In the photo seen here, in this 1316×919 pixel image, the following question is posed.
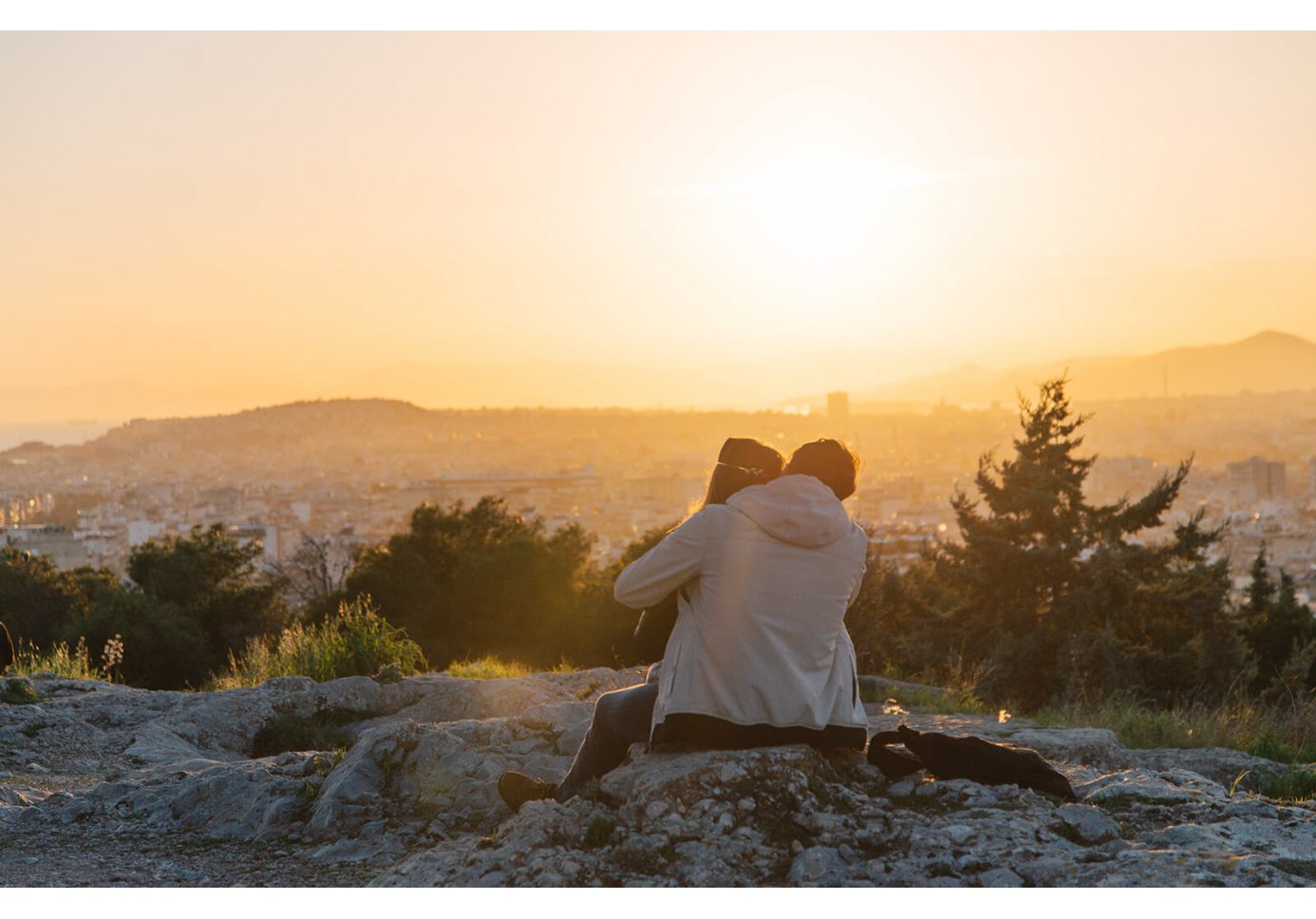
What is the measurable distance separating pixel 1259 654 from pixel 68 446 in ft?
251

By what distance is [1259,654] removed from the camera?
18.9m

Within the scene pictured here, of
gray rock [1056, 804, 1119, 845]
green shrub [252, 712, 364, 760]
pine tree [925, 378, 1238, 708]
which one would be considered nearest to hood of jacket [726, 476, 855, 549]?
gray rock [1056, 804, 1119, 845]

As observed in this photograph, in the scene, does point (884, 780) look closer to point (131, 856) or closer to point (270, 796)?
point (270, 796)

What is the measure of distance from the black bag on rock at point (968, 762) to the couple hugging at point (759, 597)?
369 mm

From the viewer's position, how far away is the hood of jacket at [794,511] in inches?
167

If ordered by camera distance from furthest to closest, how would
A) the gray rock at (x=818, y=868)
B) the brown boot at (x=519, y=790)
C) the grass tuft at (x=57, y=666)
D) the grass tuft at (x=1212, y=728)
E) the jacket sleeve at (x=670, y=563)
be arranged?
the grass tuft at (x=57, y=666) → the grass tuft at (x=1212, y=728) → the brown boot at (x=519, y=790) → the jacket sleeve at (x=670, y=563) → the gray rock at (x=818, y=868)

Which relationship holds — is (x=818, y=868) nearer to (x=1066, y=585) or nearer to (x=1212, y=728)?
(x=1212, y=728)

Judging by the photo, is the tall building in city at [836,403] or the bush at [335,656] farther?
the tall building in city at [836,403]

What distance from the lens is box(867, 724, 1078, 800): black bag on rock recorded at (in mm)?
4789

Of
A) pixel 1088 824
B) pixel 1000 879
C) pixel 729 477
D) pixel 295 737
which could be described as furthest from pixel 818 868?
pixel 295 737

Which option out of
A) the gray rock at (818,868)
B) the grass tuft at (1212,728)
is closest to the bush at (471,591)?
the grass tuft at (1212,728)

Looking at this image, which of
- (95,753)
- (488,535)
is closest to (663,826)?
(95,753)

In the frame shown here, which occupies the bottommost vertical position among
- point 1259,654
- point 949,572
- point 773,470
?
point 1259,654

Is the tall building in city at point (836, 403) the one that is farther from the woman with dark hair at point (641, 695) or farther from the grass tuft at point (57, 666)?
the woman with dark hair at point (641, 695)
